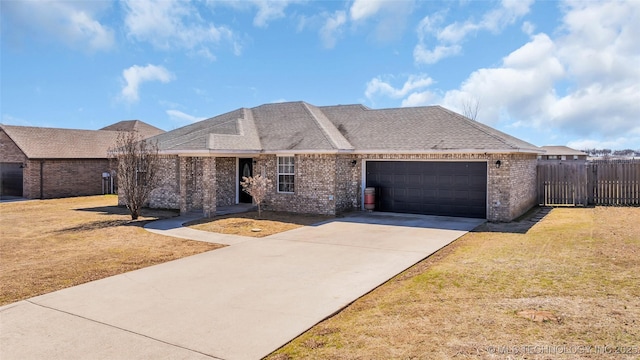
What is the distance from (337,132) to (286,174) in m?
3.12

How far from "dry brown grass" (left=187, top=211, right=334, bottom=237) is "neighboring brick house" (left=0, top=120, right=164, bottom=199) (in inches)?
628

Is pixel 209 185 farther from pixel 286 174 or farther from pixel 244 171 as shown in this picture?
pixel 244 171

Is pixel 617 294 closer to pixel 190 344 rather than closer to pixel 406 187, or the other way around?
pixel 190 344

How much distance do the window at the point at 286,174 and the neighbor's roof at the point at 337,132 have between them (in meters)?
0.61

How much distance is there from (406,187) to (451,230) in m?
3.96

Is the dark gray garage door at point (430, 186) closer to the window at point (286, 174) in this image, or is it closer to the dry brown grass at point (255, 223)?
the dry brown grass at point (255, 223)

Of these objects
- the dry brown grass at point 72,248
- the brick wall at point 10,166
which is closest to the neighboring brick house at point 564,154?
the dry brown grass at point 72,248

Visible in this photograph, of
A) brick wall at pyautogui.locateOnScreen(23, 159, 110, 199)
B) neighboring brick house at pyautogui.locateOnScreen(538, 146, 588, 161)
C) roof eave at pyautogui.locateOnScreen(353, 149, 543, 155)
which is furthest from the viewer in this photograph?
neighboring brick house at pyautogui.locateOnScreen(538, 146, 588, 161)

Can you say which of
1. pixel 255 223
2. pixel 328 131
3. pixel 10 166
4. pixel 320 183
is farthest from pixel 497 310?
pixel 10 166

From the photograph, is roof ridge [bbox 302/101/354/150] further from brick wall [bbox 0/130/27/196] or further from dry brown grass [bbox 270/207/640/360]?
brick wall [bbox 0/130/27/196]

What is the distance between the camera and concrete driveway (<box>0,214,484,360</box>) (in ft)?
16.8

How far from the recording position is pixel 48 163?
82.7ft

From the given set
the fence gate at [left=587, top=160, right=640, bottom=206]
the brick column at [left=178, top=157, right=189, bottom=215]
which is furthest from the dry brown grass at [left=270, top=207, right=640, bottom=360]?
the brick column at [left=178, top=157, right=189, bottom=215]

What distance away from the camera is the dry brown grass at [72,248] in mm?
8039
